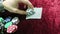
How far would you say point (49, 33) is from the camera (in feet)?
2.89

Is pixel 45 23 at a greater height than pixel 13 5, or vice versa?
pixel 13 5

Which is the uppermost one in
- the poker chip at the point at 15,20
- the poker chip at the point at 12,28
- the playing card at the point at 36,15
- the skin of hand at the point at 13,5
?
the skin of hand at the point at 13,5

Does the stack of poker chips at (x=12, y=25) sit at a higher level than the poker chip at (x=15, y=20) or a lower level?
lower

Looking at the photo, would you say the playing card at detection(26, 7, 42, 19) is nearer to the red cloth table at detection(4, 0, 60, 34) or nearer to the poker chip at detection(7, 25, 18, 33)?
the red cloth table at detection(4, 0, 60, 34)

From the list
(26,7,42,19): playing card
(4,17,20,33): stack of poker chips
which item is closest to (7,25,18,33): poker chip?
(4,17,20,33): stack of poker chips

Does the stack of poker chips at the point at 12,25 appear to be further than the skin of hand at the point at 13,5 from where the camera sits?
No

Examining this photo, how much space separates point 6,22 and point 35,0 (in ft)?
1.06

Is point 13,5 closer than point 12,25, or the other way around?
point 12,25

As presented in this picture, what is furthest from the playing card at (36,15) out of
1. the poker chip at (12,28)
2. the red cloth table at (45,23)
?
the poker chip at (12,28)

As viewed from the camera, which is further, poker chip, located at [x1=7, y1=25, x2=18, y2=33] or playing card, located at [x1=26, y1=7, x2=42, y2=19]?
playing card, located at [x1=26, y1=7, x2=42, y2=19]

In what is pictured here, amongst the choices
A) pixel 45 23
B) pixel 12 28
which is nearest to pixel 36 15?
pixel 45 23

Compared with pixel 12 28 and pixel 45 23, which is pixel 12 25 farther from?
pixel 45 23

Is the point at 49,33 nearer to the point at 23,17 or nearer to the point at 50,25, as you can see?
the point at 50,25

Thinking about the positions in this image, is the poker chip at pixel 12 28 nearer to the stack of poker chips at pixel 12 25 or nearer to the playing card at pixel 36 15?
the stack of poker chips at pixel 12 25
